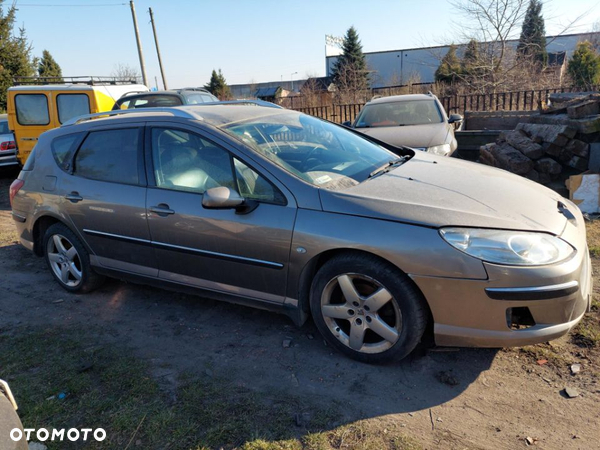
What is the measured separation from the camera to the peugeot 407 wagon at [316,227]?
2.56 meters

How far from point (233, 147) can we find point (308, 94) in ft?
82.7

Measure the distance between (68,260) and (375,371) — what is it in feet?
10.1

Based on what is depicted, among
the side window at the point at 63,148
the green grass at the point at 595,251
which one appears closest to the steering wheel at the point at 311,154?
the side window at the point at 63,148

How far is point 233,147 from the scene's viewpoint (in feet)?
10.6

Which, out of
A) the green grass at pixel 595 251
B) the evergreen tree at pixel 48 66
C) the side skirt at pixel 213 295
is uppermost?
the evergreen tree at pixel 48 66

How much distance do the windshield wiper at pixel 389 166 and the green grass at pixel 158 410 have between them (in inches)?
66.4

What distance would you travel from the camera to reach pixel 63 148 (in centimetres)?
423

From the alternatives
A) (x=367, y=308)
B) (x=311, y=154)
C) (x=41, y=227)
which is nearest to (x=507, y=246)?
(x=367, y=308)

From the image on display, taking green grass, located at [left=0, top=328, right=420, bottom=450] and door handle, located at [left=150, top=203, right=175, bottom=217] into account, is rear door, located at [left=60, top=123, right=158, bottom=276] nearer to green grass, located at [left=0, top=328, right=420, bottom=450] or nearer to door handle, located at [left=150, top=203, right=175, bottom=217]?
door handle, located at [left=150, top=203, right=175, bottom=217]

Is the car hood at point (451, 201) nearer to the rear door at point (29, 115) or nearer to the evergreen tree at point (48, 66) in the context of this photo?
the rear door at point (29, 115)

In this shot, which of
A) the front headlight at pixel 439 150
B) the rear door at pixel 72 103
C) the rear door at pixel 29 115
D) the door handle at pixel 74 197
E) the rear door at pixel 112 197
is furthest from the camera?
the rear door at pixel 29 115

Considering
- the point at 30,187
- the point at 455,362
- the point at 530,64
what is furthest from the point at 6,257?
the point at 530,64

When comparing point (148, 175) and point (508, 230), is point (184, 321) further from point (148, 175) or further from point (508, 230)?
point (508, 230)

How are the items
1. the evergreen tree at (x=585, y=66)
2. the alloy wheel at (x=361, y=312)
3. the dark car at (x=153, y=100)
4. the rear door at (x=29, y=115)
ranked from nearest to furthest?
the alloy wheel at (x=361, y=312)
the dark car at (x=153, y=100)
the rear door at (x=29, y=115)
the evergreen tree at (x=585, y=66)
